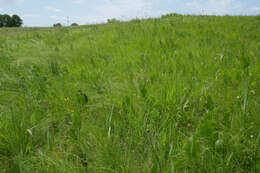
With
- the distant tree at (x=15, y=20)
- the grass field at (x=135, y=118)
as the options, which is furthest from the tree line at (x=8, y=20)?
the grass field at (x=135, y=118)

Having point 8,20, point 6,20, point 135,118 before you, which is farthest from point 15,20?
point 135,118

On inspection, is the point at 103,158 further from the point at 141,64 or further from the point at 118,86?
the point at 141,64

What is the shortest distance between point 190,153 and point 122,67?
203 cm

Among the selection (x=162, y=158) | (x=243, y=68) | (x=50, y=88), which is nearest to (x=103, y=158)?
(x=162, y=158)

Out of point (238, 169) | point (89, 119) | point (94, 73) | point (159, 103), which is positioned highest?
point (94, 73)

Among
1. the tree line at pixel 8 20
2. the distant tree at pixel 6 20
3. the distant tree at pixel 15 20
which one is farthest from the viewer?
the distant tree at pixel 15 20

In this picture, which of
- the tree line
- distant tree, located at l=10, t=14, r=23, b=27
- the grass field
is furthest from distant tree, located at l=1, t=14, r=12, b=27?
the grass field

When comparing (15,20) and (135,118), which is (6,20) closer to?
(15,20)

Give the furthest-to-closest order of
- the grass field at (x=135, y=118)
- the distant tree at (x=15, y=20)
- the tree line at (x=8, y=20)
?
the distant tree at (x=15, y=20)
the tree line at (x=8, y=20)
the grass field at (x=135, y=118)

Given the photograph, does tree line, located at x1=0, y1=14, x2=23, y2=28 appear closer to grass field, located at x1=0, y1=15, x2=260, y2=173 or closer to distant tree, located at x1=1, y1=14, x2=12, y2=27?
distant tree, located at x1=1, y1=14, x2=12, y2=27

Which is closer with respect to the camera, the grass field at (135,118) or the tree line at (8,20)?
the grass field at (135,118)

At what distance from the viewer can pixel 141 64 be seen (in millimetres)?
2787

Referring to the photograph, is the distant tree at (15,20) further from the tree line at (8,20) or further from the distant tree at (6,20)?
the distant tree at (6,20)

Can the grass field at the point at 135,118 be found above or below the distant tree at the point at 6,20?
below
